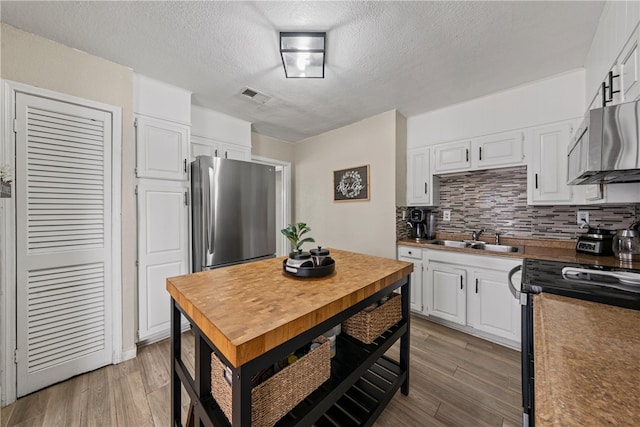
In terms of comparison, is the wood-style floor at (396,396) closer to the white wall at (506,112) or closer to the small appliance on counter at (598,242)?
the small appliance on counter at (598,242)

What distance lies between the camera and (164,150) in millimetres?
2344

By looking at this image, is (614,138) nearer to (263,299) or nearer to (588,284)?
(588,284)

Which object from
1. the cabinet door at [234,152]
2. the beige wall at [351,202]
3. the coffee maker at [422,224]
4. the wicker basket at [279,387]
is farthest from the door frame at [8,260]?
the coffee maker at [422,224]

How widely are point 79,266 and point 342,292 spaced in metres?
2.11

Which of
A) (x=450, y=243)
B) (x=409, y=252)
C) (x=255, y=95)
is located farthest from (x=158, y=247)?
(x=450, y=243)

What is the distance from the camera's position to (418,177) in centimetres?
304

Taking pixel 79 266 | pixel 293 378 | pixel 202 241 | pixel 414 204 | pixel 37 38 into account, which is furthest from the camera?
pixel 414 204

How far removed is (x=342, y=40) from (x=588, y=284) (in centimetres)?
202

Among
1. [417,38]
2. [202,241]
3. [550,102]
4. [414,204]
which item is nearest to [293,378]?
[202,241]

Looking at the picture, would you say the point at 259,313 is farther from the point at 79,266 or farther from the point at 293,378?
the point at 79,266

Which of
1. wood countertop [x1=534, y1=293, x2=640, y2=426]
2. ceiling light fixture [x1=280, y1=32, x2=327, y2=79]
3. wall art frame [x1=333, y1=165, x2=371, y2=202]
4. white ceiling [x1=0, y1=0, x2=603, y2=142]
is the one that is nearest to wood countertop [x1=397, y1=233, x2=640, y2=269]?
wall art frame [x1=333, y1=165, x2=371, y2=202]

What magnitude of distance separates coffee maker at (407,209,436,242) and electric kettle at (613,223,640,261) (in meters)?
1.56

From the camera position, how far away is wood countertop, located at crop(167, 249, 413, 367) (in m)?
0.76

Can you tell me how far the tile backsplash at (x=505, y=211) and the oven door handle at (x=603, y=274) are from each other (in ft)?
4.03
